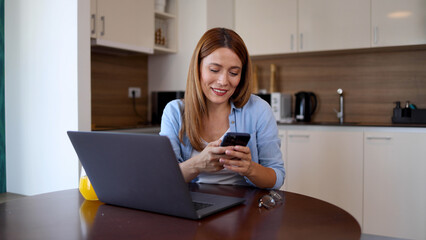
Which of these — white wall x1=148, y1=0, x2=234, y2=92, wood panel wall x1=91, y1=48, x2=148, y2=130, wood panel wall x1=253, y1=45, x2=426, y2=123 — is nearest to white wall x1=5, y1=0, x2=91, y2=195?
wood panel wall x1=91, y1=48, x2=148, y2=130

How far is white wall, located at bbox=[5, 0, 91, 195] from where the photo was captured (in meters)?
2.51

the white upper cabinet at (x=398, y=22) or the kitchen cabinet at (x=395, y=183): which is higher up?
the white upper cabinet at (x=398, y=22)

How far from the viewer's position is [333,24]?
3.55 metres

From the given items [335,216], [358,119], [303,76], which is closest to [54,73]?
[335,216]

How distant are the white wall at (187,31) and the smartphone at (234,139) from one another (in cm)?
274

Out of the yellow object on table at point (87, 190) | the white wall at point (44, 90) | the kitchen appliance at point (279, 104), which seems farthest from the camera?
the kitchen appliance at point (279, 104)

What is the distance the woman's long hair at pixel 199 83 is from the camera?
1600 mm

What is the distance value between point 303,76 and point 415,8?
113 centimetres

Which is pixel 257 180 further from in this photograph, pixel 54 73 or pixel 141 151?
pixel 54 73

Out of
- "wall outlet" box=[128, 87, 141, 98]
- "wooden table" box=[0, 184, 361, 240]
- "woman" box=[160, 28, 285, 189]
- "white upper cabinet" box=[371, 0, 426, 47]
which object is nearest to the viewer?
"wooden table" box=[0, 184, 361, 240]

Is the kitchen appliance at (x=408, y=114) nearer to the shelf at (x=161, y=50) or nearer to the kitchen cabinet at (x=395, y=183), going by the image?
the kitchen cabinet at (x=395, y=183)

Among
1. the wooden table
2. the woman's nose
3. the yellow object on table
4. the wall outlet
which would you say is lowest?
the wooden table

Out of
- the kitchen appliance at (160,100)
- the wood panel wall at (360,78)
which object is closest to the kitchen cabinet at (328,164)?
the wood panel wall at (360,78)

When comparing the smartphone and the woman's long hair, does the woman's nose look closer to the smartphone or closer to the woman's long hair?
the woman's long hair
